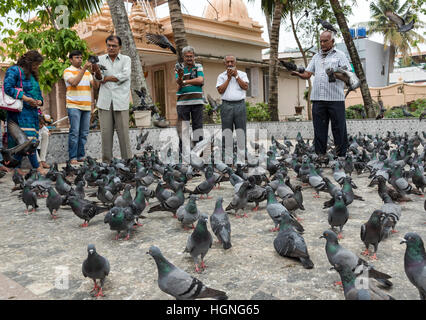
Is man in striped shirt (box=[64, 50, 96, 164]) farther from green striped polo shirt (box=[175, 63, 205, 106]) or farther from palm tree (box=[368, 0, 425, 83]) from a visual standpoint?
palm tree (box=[368, 0, 425, 83])

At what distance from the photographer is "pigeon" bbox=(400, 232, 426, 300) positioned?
230 cm

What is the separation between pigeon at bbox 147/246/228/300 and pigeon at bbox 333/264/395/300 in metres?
0.76

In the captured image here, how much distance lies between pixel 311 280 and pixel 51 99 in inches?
898

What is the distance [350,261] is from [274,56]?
14.7 meters

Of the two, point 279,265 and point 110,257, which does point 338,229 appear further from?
point 110,257

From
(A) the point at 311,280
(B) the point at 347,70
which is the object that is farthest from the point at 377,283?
(B) the point at 347,70

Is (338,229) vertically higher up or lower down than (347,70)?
lower down

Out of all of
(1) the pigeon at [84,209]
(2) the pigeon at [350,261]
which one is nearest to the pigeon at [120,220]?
(1) the pigeon at [84,209]

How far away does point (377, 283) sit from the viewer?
2.53m

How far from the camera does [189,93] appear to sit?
7.32 metres

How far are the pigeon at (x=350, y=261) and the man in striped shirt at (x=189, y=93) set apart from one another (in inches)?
198

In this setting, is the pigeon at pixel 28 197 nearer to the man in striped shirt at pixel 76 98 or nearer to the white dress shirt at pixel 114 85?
the white dress shirt at pixel 114 85

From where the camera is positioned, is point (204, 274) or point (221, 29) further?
point (221, 29)

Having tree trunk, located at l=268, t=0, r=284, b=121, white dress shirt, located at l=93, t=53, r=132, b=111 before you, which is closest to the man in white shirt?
white dress shirt, located at l=93, t=53, r=132, b=111
